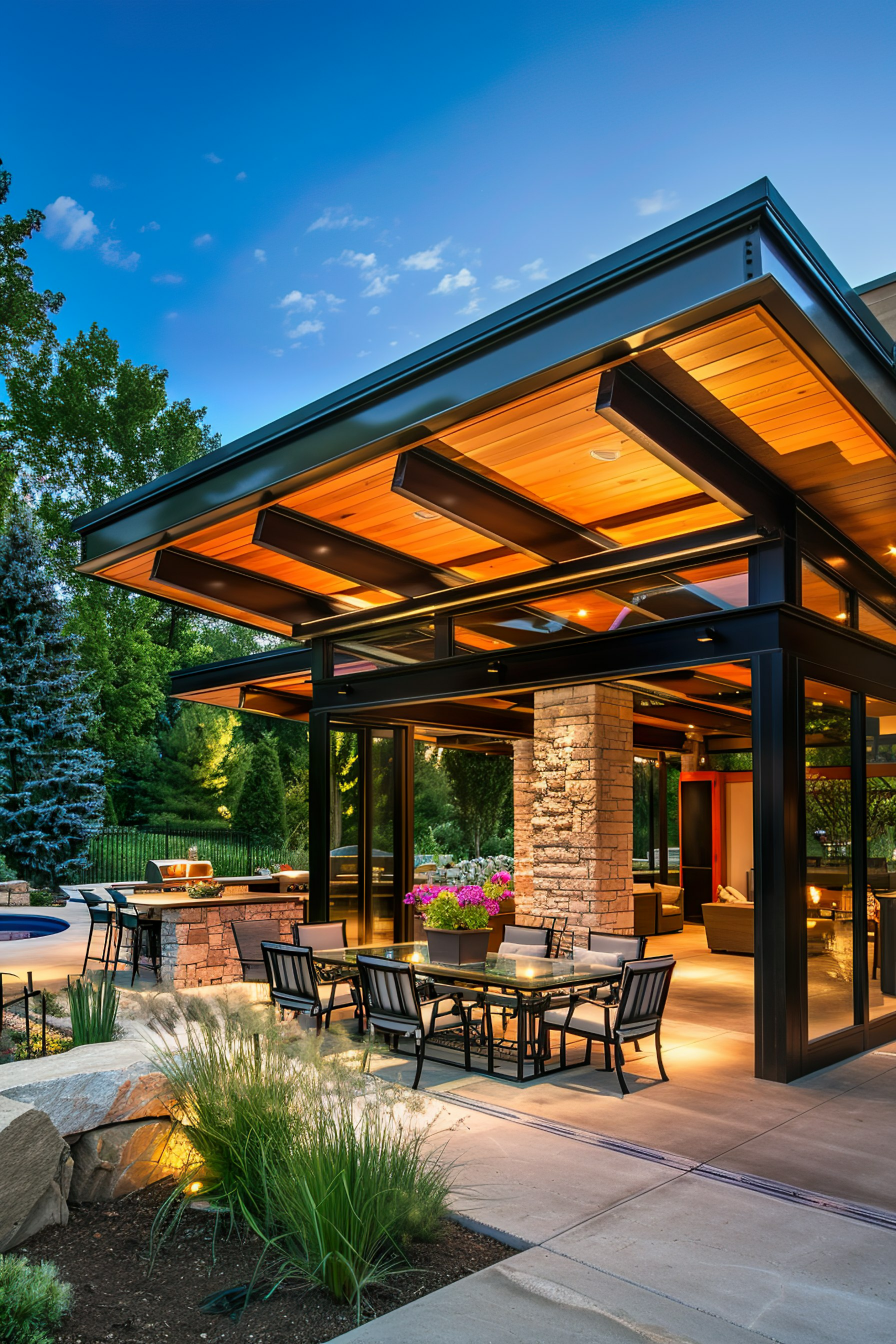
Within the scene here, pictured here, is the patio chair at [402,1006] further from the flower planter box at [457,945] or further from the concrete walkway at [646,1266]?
the concrete walkway at [646,1266]

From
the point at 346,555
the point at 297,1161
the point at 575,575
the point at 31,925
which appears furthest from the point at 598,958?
the point at 31,925

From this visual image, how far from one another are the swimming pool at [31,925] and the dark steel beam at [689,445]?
13.3 metres

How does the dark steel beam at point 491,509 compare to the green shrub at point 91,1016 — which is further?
the dark steel beam at point 491,509

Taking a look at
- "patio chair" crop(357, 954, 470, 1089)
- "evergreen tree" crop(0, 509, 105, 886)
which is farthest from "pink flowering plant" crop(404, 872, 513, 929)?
"evergreen tree" crop(0, 509, 105, 886)

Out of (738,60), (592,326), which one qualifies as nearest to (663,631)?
(592,326)

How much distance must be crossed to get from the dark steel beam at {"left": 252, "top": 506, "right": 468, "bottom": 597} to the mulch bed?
180 inches

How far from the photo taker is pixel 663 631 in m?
6.76

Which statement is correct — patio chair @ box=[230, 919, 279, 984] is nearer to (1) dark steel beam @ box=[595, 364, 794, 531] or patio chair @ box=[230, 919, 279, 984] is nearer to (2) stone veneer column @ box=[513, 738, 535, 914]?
(2) stone veneer column @ box=[513, 738, 535, 914]

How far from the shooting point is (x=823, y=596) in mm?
6855

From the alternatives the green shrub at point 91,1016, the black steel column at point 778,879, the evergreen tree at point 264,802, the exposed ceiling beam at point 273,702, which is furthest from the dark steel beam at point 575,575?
the evergreen tree at point 264,802

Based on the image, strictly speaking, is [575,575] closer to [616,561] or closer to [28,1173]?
[616,561]

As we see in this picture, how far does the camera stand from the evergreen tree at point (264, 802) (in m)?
27.5

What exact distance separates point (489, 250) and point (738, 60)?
4052cm

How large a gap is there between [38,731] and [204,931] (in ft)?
46.0
